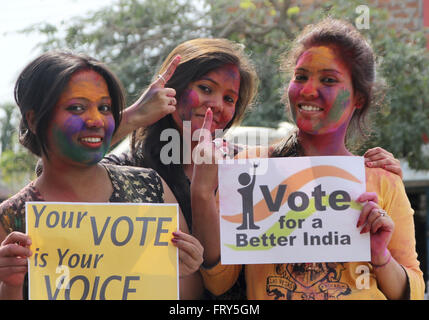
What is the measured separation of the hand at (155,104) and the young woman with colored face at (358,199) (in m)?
0.29

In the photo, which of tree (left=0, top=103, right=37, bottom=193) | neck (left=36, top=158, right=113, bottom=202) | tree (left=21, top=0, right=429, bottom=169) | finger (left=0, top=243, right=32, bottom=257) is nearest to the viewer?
finger (left=0, top=243, right=32, bottom=257)

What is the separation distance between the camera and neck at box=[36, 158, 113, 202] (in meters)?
2.33

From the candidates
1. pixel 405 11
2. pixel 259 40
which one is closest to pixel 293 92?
pixel 259 40

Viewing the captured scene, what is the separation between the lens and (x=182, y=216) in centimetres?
256

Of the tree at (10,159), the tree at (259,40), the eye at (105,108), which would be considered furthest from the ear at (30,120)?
the tree at (10,159)

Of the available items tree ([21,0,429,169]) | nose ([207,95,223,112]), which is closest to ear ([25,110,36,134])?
nose ([207,95,223,112])

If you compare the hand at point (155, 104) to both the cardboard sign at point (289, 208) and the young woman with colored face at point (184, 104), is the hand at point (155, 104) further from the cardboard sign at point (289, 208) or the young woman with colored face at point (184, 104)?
the cardboard sign at point (289, 208)

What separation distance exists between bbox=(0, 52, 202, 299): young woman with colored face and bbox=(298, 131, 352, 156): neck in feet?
1.98

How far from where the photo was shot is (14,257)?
211 centimetres

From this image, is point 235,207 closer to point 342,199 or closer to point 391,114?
point 342,199

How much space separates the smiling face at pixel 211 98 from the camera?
274cm

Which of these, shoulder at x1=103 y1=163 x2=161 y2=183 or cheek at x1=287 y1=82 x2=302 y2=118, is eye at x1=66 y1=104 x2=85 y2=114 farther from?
cheek at x1=287 y1=82 x2=302 y2=118

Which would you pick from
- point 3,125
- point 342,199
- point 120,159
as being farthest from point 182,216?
point 3,125
